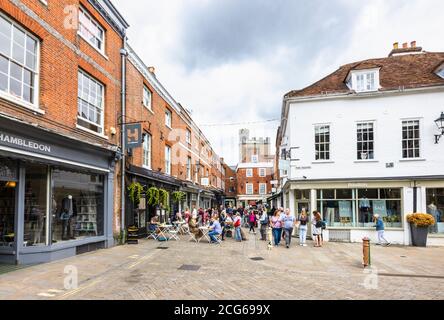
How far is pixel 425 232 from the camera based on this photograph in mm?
14891

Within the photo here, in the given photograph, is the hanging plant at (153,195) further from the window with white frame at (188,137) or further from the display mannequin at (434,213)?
the display mannequin at (434,213)

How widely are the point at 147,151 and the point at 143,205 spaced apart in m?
2.99

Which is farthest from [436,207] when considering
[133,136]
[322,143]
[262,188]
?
[262,188]

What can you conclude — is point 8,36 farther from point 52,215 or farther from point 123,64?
point 123,64

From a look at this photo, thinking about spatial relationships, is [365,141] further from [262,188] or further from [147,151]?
[262,188]

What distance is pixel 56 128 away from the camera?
9.65 metres

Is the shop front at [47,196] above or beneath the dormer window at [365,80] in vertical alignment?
beneath

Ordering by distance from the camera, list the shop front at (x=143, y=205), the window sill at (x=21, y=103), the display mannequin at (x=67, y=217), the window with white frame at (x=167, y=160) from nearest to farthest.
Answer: the window sill at (x=21, y=103) → the display mannequin at (x=67, y=217) → the shop front at (x=143, y=205) → the window with white frame at (x=167, y=160)

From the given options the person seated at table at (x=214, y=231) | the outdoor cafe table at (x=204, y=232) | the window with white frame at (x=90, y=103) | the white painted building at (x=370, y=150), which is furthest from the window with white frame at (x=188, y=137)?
the window with white frame at (x=90, y=103)

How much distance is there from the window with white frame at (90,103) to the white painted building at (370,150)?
9.75 meters

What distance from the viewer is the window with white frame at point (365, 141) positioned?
16281 mm

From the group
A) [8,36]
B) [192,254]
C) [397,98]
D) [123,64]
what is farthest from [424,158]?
[8,36]

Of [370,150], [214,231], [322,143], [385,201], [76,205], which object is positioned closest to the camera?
[76,205]

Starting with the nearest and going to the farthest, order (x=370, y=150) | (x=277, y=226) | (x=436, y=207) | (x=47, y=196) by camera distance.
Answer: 1. (x=47, y=196)
2. (x=277, y=226)
3. (x=436, y=207)
4. (x=370, y=150)
